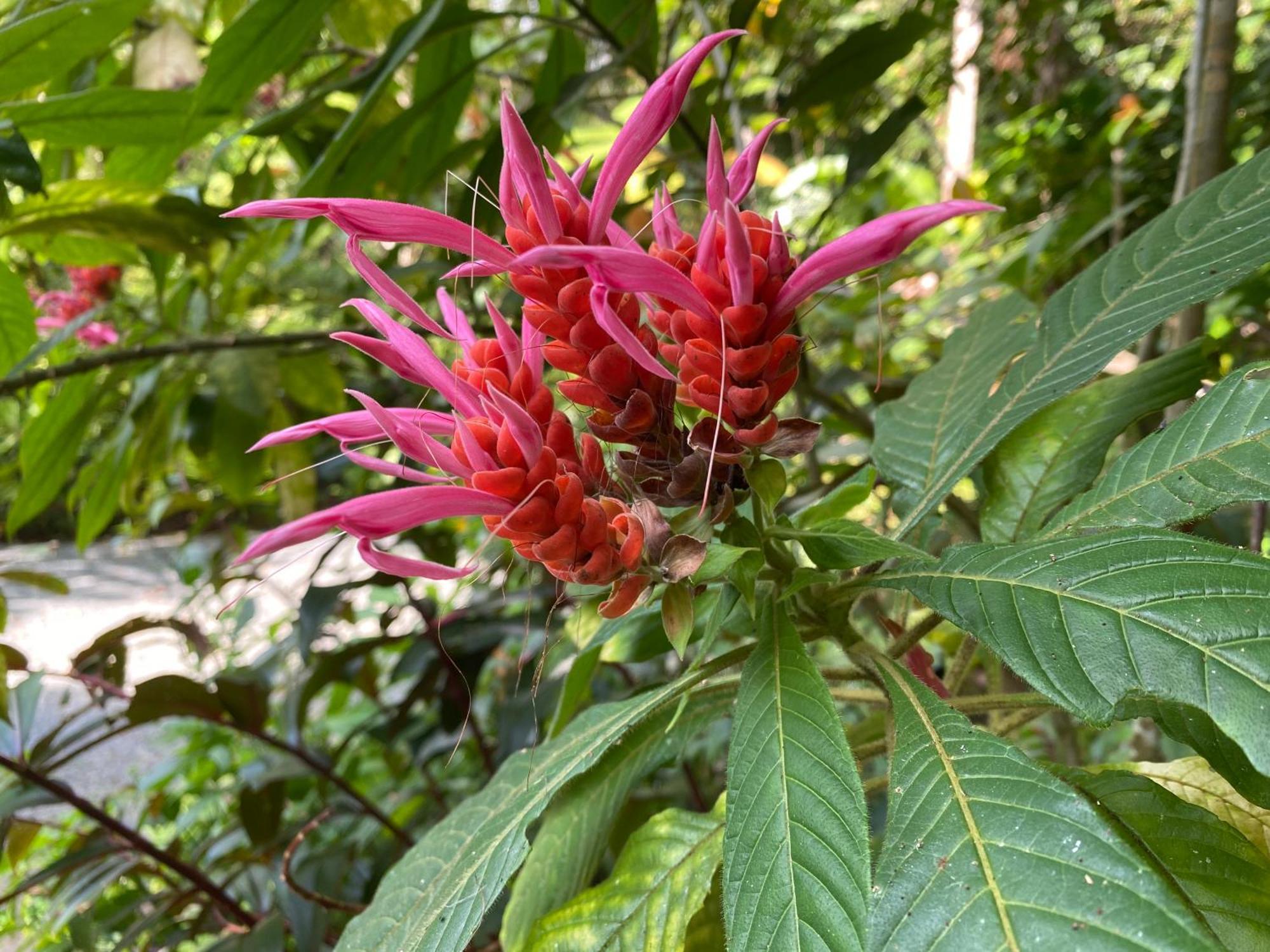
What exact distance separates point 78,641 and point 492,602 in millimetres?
5626

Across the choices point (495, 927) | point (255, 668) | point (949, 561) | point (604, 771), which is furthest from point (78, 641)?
point (949, 561)

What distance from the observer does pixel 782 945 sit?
47 cm

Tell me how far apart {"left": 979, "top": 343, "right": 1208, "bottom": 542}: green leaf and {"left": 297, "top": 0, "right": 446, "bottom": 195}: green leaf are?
2.53ft

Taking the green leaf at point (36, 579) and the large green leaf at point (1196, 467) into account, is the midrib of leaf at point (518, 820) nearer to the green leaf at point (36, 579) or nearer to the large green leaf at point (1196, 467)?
the large green leaf at point (1196, 467)

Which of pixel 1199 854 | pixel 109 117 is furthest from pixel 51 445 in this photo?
pixel 1199 854

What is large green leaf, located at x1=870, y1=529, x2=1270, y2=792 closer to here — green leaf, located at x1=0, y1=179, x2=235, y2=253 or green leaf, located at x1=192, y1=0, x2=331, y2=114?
green leaf, located at x1=192, y1=0, x2=331, y2=114

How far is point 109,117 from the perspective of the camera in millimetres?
1070

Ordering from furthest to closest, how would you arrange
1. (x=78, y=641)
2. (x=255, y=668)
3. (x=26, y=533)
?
(x=26, y=533), (x=78, y=641), (x=255, y=668)

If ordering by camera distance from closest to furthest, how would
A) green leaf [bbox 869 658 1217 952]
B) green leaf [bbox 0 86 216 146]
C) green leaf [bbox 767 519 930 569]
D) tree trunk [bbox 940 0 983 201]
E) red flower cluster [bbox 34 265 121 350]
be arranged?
green leaf [bbox 869 658 1217 952] → green leaf [bbox 767 519 930 569] → green leaf [bbox 0 86 216 146] → red flower cluster [bbox 34 265 121 350] → tree trunk [bbox 940 0 983 201]

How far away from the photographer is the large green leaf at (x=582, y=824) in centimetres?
79

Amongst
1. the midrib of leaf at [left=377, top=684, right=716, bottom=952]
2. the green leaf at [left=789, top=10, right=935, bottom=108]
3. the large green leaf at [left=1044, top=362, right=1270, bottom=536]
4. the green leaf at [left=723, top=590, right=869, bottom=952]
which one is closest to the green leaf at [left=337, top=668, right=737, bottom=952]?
the midrib of leaf at [left=377, top=684, right=716, bottom=952]

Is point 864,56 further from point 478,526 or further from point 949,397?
point 478,526

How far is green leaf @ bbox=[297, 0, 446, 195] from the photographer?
0.91 meters

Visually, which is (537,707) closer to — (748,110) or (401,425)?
(401,425)
